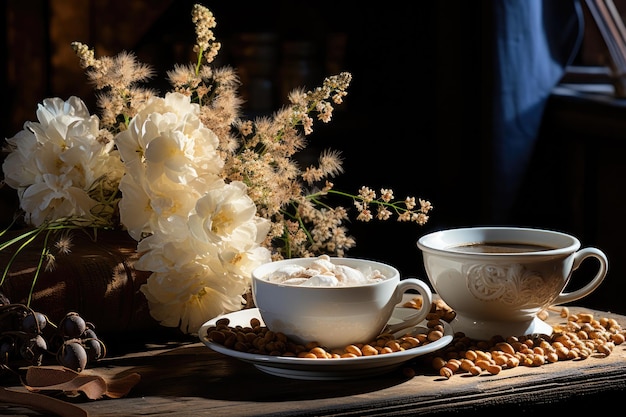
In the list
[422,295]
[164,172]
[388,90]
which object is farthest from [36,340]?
[388,90]

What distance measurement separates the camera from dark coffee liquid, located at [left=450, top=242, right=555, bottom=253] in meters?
1.05

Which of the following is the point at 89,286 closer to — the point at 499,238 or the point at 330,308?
the point at 330,308

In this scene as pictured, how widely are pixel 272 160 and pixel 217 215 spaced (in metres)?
0.15

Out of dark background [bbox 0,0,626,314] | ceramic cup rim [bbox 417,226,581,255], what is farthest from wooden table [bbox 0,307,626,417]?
dark background [bbox 0,0,626,314]

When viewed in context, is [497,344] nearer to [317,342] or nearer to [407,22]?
[317,342]

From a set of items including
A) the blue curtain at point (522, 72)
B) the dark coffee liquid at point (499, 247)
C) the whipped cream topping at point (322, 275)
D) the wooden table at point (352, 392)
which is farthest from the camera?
the blue curtain at point (522, 72)

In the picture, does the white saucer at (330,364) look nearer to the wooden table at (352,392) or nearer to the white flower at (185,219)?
the wooden table at (352,392)

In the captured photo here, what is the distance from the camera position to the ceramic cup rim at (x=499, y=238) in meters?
0.98

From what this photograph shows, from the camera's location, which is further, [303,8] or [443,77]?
[303,8]

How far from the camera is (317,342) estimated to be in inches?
36.9

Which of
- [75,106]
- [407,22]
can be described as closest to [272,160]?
[75,106]

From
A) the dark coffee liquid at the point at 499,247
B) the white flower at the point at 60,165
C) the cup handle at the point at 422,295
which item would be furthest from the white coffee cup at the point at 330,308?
the white flower at the point at 60,165

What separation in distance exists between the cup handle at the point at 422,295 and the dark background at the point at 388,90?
4.29 feet

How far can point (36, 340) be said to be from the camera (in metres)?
0.91
